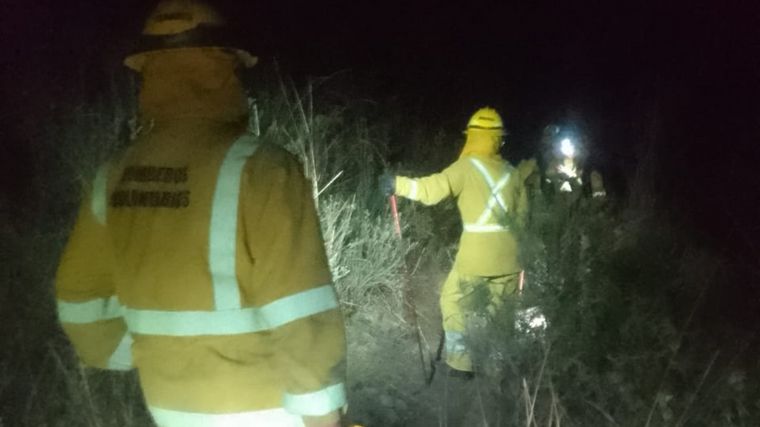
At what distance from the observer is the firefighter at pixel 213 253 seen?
2156mm

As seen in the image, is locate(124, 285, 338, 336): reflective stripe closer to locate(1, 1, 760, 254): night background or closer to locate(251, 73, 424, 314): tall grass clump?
locate(251, 73, 424, 314): tall grass clump

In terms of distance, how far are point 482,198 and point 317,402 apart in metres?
3.76

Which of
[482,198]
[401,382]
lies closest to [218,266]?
[482,198]

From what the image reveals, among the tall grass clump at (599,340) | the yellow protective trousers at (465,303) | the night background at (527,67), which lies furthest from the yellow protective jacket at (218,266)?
the night background at (527,67)

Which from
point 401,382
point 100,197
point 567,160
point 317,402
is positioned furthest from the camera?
point 567,160

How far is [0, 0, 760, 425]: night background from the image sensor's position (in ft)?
24.6

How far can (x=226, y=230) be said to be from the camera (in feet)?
7.13

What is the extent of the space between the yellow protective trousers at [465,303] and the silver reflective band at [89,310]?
3.13 m

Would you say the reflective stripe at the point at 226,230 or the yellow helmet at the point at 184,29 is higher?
the yellow helmet at the point at 184,29

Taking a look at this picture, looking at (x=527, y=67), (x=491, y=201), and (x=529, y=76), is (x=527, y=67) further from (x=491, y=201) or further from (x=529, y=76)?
(x=491, y=201)

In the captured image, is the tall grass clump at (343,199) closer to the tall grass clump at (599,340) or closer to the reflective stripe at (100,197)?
the tall grass clump at (599,340)

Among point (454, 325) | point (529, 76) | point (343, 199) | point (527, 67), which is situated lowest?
point (454, 325)

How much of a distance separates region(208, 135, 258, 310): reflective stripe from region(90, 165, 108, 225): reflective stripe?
0.41 m

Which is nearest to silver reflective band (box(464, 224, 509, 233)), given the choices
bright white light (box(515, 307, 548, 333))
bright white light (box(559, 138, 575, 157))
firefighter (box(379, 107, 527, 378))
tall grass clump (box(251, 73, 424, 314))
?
firefighter (box(379, 107, 527, 378))
